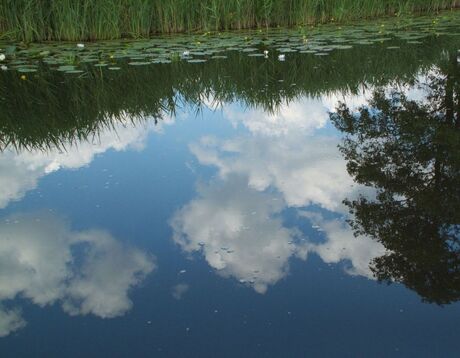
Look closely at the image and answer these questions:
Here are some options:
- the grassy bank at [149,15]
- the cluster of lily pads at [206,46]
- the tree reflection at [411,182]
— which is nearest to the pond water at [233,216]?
the tree reflection at [411,182]

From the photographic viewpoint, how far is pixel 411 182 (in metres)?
3.21

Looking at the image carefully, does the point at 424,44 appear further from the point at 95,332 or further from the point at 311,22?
the point at 95,332

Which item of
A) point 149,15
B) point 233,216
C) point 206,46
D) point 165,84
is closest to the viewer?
point 233,216

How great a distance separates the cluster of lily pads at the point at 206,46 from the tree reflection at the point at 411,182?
8.11ft

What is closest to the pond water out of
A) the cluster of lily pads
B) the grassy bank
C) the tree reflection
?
the tree reflection

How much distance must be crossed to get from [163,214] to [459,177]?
1873mm

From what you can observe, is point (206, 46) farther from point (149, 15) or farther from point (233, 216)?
point (233, 216)

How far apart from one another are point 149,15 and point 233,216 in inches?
266

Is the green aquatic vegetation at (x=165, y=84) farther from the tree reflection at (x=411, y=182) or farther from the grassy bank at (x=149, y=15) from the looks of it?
the grassy bank at (x=149, y=15)

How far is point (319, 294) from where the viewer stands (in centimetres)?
213

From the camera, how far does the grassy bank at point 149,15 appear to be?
8.04m

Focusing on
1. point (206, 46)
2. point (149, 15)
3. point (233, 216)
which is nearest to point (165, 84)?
point (206, 46)

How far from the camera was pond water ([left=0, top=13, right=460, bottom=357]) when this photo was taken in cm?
193

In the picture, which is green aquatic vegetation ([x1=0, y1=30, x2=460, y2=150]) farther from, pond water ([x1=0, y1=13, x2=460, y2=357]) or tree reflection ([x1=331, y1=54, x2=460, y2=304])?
tree reflection ([x1=331, y1=54, x2=460, y2=304])
